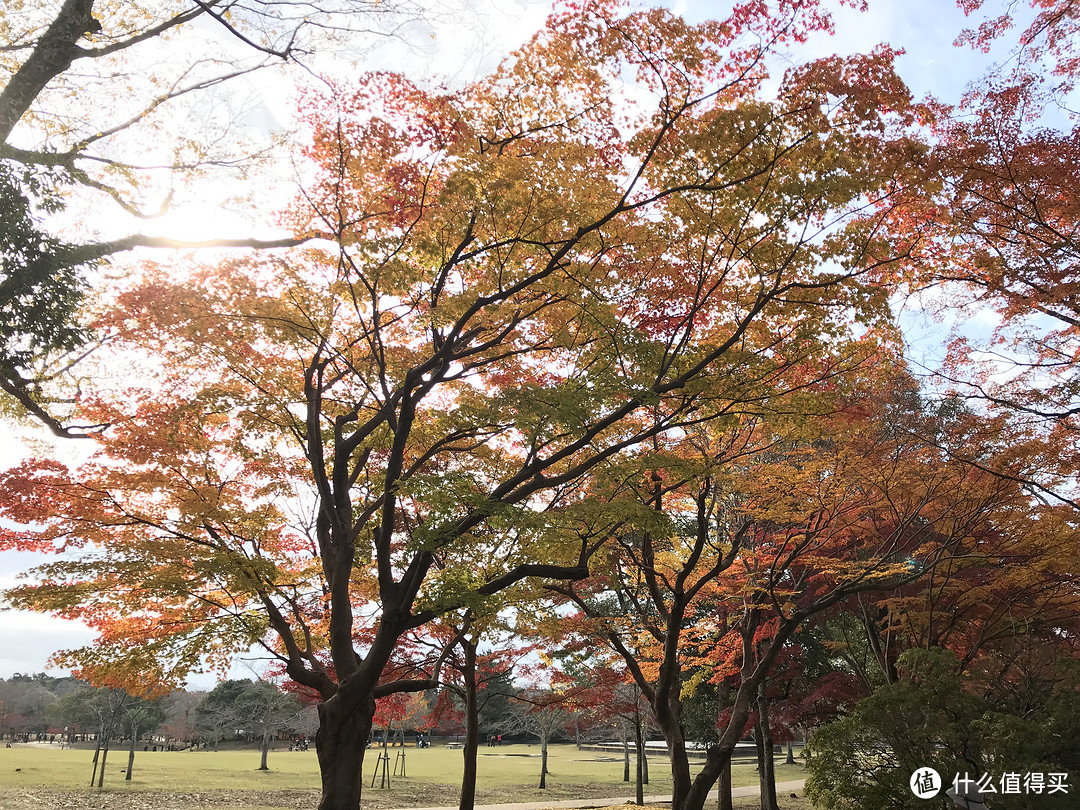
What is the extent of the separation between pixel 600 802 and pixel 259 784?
11.4 meters

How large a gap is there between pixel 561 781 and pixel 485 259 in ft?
82.9

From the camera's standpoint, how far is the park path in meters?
16.9

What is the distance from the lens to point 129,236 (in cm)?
823

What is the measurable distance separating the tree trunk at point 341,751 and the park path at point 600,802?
916 centimetres

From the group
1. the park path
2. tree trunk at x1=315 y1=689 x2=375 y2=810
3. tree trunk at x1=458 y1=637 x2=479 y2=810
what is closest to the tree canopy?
tree trunk at x1=315 y1=689 x2=375 y2=810

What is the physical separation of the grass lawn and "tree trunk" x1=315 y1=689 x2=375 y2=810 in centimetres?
1005

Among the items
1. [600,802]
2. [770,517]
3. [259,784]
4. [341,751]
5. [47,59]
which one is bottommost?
[259,784]

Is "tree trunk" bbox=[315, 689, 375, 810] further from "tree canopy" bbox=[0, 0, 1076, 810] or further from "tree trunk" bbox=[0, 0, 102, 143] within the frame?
"tree trunk" bbox=[0, 0, 102, 143]

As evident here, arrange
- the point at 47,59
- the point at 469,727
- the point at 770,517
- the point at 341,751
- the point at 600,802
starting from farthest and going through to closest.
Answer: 1. the point at 600,802
2. the point at 469,727
3. the point at 770,517
4. the point at 341,751
5. the point at 47,59

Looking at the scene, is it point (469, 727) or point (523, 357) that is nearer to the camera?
point (523, 357)

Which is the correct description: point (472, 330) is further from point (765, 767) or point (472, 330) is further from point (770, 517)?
point (765, 767)

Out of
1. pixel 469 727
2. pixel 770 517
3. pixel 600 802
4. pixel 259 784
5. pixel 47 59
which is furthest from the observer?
pixel 259 784

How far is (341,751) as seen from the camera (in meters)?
8.38

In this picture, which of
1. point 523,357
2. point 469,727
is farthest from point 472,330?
point 469,727
